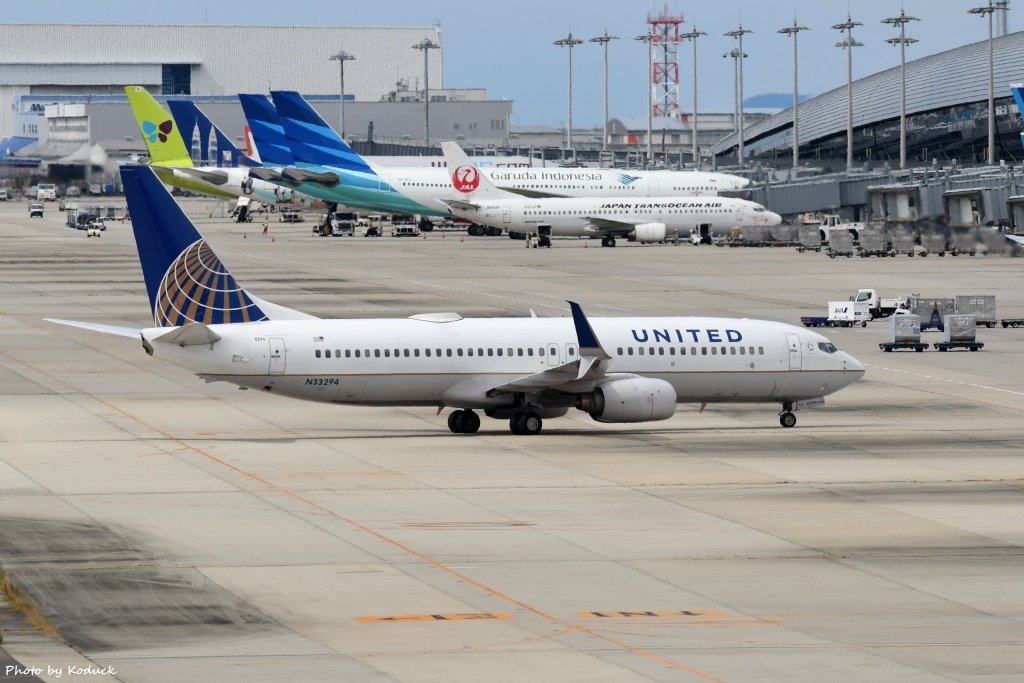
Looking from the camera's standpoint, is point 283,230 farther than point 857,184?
Yes

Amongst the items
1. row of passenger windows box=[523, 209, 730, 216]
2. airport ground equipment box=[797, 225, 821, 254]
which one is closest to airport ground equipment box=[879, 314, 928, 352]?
airport ground equipment box=[797, 225, 821, 254]

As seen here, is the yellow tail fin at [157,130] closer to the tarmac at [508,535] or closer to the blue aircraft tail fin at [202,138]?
the blue aircraft tail fin at [202,138]

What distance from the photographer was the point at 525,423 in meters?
49.5

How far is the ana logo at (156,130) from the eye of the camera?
154 m

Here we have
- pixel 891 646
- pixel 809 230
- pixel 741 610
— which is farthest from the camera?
pixel 809 230

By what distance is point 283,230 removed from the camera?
171 meters

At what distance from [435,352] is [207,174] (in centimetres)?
11565

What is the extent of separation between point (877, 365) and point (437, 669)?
154 feet

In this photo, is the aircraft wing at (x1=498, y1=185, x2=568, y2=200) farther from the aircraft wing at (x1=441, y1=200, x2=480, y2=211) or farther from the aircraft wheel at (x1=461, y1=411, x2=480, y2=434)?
the aircraft wheel at (x1=461, y1=411, x2=480, y2=434)

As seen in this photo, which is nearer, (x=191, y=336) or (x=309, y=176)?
(x=191, y=336)

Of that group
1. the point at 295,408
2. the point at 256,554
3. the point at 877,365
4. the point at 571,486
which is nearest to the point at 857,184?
the point at 877,365

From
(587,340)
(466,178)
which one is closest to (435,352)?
(587,340)

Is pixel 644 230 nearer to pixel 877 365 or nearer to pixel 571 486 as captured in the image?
pixel 877 365

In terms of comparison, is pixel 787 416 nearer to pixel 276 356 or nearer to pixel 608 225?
pixel 276 356
